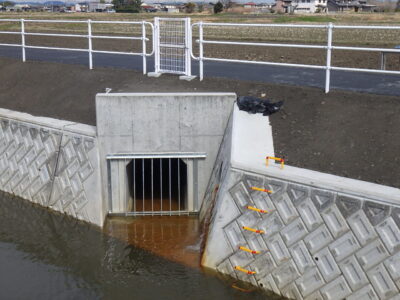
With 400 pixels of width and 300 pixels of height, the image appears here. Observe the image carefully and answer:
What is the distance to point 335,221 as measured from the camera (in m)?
7.41

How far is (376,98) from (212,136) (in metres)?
3.31

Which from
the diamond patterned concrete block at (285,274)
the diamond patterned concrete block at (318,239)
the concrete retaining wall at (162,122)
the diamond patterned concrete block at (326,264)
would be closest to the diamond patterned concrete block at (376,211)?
the diamond patterned concrete block at (318,239)

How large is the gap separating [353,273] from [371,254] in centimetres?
38

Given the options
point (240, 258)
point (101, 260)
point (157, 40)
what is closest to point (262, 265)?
point (240, 258)

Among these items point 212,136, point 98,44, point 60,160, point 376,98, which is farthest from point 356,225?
point 98,44

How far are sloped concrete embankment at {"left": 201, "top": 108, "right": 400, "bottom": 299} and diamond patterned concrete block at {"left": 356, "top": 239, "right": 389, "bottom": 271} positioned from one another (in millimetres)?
13

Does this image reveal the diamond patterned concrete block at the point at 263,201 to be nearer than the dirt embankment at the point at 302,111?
Yes

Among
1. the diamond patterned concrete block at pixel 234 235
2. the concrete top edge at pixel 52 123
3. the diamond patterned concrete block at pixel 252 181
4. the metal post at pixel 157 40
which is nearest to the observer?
the diamond patterned concrete block at pixel 252 181

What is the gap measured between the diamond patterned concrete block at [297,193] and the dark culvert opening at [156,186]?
413cm

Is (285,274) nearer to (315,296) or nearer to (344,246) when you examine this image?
(315,296)

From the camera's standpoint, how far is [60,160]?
11.7m

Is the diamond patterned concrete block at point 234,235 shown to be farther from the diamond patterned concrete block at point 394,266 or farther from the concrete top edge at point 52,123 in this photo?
the concrete top edge at point 52,123

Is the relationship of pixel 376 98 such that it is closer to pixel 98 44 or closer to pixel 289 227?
pixel 289 227

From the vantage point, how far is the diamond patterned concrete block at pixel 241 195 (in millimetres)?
8438
